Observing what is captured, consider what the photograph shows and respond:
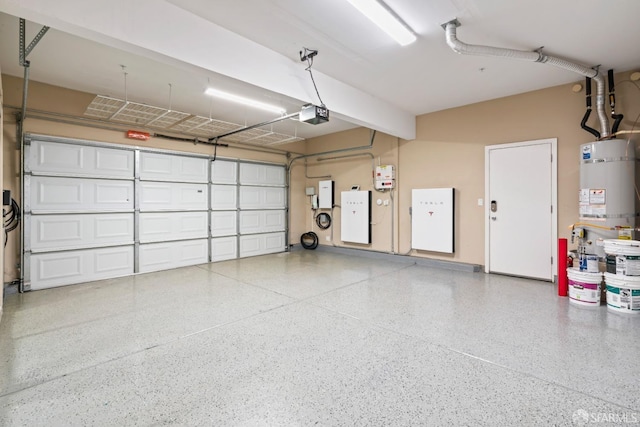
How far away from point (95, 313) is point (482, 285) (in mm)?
5083

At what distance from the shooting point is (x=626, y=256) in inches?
127

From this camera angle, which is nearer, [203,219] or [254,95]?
[254,95]

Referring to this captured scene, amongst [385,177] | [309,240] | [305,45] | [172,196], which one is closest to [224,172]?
[172,196]

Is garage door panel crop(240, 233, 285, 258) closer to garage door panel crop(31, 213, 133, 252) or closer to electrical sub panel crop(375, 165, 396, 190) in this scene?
garage door panel crop(31, 213, 133, 252)

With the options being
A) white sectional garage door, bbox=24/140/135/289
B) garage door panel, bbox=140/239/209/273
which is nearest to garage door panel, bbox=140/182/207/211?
white sectional garage door, bbox=24/140/135/289

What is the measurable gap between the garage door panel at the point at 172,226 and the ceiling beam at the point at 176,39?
12.1 ft

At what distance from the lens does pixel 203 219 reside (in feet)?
20.9

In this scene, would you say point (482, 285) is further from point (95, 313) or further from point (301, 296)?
point (95, 313)

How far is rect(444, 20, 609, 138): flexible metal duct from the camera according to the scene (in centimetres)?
294

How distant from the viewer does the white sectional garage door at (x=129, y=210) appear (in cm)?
446

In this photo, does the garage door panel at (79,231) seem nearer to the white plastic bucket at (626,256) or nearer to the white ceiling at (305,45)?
the white ceiling at (305,45)

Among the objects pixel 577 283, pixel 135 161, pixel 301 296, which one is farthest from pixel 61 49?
pixel 577 283

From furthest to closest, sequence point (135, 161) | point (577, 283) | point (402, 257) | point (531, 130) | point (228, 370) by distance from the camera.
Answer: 1. point (402, 257)
2. point (135, 161)
3. point (531, 130)
4. point (577, 283)
5. point (228, 370)

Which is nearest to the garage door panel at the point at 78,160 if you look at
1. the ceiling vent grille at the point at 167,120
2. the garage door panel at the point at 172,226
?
the ceiling vent grille at the point at 167,120
